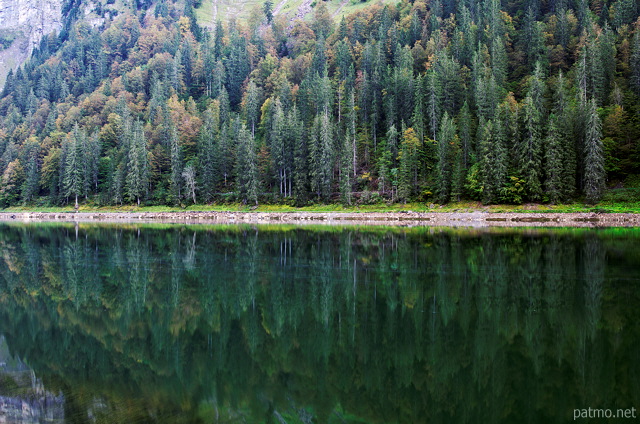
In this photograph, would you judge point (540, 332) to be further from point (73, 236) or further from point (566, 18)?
point (566, 18)

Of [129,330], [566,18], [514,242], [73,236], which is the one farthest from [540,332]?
[566,18]

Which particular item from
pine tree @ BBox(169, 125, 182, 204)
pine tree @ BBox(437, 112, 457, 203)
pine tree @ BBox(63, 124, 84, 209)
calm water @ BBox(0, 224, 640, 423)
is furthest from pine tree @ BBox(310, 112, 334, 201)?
Answer: calm water @ BBox(0, 224, 640, 423)

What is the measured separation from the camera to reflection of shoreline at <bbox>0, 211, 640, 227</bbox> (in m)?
58.0

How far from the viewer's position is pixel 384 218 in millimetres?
70125

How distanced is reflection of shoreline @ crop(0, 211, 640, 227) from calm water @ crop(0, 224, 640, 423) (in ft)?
112

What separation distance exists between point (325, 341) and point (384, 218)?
57.4 m

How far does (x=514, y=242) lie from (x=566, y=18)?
3599 inches

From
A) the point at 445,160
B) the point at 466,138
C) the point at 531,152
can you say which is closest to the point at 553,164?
the point at 531,152

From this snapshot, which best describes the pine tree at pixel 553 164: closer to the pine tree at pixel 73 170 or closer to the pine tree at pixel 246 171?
the pine tree at pixel 246 171

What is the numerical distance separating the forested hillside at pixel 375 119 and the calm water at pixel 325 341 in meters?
48.1

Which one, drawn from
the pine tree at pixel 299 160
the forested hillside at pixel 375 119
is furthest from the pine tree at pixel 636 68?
the pine tree at pixel 299 160

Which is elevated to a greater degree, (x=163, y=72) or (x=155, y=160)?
(x=163, y=72)

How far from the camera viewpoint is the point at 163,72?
483 ft

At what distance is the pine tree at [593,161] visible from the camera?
63094 millimetres
